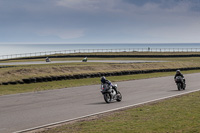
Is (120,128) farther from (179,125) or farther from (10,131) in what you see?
(10,131)

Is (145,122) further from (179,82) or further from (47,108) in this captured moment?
(179,82)

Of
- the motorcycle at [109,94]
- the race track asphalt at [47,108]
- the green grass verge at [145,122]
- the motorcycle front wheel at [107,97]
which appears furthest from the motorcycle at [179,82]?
the green grass verge at [145,122]

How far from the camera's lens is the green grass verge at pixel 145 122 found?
1084 centimetres

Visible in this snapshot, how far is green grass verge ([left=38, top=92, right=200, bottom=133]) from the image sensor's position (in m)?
10.8

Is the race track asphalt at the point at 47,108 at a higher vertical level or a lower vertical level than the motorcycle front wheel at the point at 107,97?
lower

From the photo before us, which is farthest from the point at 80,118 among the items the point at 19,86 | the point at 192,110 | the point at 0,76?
the point at 0,76

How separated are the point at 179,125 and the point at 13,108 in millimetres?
8526

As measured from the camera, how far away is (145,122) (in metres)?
12.2

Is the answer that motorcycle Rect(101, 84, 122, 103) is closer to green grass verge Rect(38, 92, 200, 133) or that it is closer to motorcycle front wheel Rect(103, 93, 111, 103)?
motorcycle front wheel Rect(103, 93, 111, 103)

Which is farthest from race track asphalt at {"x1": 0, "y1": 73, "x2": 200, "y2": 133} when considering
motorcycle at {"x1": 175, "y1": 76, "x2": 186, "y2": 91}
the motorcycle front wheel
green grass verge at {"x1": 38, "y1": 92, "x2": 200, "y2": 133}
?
motorcycle at {"x1": 175, "y1": 76, "x2": 186, "y2": 91}

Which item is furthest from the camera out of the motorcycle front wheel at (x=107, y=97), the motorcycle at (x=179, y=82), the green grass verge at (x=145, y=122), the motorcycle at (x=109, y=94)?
the motorcycle at (x=179, y=82)

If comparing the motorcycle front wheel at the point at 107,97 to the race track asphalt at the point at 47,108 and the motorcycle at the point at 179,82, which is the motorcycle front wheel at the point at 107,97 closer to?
the race track asphalt at the point at 47,108

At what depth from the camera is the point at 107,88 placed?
18.3 m

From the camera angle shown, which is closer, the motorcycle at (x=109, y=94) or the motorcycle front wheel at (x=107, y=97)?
the motorcycle at (x=109, y=94)
